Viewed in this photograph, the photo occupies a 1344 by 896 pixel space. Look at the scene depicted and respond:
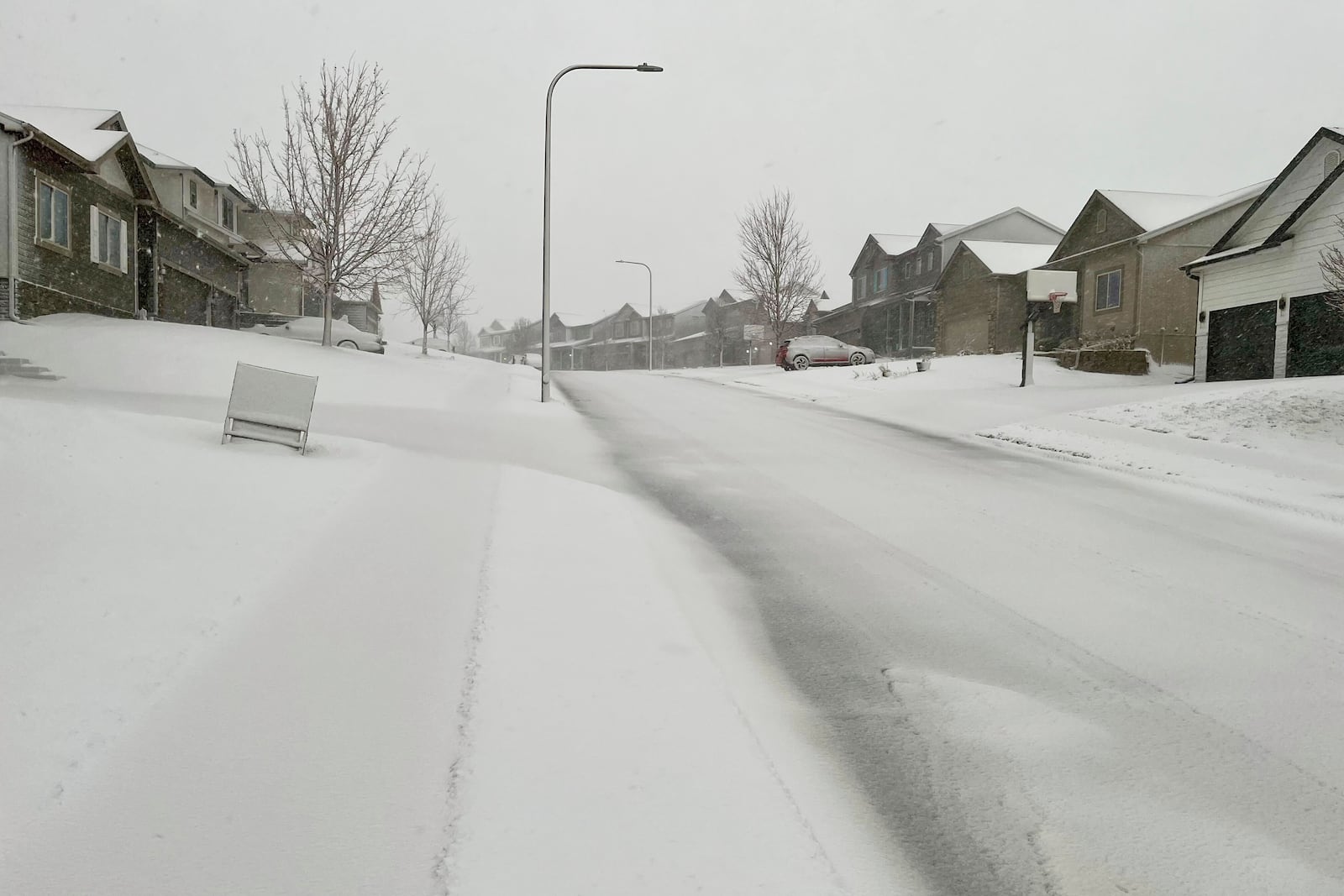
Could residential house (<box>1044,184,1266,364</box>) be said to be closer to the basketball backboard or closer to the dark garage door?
the basketball backboard

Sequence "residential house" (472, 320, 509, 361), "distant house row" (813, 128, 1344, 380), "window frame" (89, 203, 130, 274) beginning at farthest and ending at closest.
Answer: "residential house" (472, 320, 509, 361) < "window frame" (89, 203, 130, 274) < "distant house row" (813, 128, 1344, 380)

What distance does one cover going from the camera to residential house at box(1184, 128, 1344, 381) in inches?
765

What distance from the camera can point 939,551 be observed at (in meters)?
6.57

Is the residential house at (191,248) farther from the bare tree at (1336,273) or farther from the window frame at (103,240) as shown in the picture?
the bare tree at (1336,273)

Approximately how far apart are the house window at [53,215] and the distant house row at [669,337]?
32139mm

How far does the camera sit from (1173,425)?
1372cm

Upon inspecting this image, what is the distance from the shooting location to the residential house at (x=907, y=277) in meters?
42.8

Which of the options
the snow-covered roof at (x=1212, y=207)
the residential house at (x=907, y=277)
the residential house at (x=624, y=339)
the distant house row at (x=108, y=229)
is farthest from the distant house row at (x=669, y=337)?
the distant house row at (x=108, y=229)

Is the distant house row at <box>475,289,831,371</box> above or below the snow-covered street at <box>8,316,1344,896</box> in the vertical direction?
above

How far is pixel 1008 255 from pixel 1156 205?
7553mm

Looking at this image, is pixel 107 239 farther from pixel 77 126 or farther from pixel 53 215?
pixel 77 126

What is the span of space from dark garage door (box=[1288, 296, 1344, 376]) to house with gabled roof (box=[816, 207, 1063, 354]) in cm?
2050

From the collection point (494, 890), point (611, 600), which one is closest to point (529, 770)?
point (494, 890)

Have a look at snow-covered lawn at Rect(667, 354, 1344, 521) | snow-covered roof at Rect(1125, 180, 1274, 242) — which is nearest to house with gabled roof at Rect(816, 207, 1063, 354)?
snow-covered roof at Rect(1125, 180, 1274, 242)
